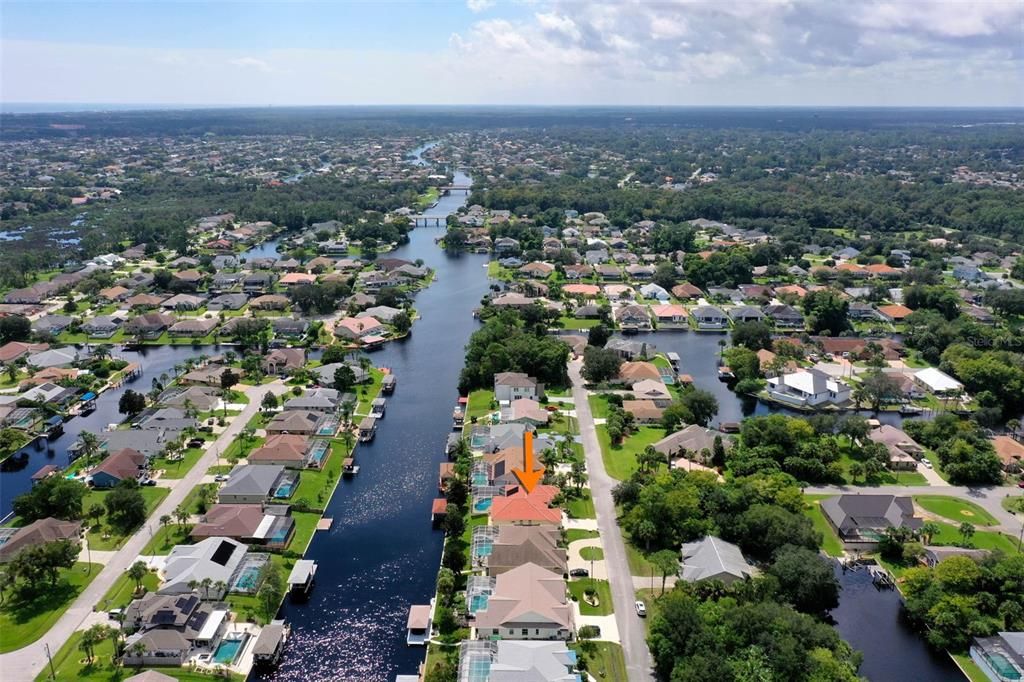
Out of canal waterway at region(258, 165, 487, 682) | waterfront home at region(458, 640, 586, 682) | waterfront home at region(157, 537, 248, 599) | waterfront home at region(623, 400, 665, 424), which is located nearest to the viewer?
waterfront home at region(458, 640, 586, 682)

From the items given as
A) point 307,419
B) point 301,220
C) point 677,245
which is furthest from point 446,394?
point 301,220

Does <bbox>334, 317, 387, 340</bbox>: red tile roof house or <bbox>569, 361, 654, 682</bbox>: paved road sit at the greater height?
<bbox>334, 317, 387, 340</bbox>: red tile roof house

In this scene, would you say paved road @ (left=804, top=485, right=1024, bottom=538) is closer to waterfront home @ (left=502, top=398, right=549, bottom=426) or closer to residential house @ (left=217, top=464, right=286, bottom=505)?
waterfront home @ (left=502, top=398, right=549, bottom=426)

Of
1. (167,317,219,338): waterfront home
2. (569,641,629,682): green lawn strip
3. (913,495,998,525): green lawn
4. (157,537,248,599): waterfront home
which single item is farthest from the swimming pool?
(167,317,219,338): waterfront home

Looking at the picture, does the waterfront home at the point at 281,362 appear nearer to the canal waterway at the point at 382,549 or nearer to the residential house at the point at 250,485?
the canal waterway at the point at 382,549

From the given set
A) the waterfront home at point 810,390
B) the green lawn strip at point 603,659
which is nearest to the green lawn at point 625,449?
the waterfront home at point 810,390

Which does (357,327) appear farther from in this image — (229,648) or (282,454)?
(229,648)
